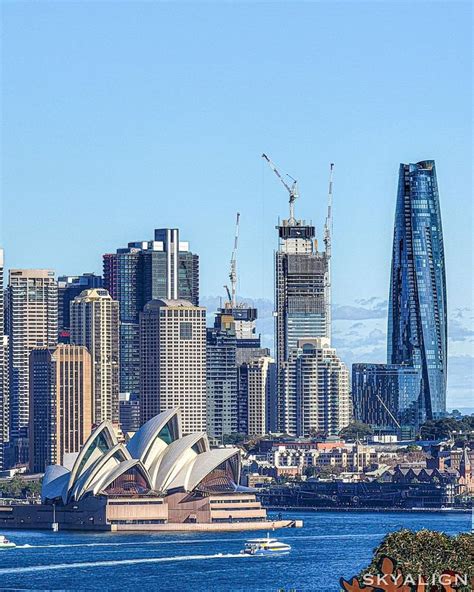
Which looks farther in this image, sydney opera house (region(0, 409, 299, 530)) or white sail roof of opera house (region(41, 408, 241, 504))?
white sail roof of opera house (region(41, 408, 241, 504))

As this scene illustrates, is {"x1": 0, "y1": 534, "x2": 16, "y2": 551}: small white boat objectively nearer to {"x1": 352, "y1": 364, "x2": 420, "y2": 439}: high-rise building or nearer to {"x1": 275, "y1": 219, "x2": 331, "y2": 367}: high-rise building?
{"x1": 352, "y1": 364, "x2": 420, "y2": 439}: high-rise building

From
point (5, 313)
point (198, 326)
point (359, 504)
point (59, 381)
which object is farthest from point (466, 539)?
point (5, 313)

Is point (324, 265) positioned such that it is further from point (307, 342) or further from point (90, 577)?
point (90, 577)

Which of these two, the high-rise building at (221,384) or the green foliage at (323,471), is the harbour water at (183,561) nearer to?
the green foliage at (323,471)

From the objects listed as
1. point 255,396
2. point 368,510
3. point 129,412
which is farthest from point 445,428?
point 368,510

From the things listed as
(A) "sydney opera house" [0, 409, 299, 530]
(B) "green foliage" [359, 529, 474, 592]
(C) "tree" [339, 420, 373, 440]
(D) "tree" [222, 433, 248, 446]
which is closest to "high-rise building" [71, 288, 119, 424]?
(D) "tree" [222, 433, 248, 446]

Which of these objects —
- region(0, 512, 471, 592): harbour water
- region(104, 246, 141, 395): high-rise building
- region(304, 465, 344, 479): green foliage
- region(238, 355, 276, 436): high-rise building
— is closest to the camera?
region(0, 512, 471, 592): harbour water
